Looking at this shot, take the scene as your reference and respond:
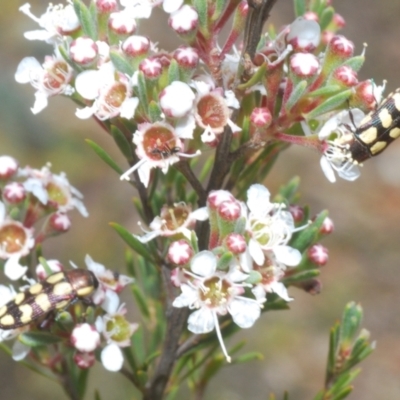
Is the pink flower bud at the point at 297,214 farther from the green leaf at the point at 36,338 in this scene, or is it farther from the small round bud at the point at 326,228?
the green leaf at the point at 36,338

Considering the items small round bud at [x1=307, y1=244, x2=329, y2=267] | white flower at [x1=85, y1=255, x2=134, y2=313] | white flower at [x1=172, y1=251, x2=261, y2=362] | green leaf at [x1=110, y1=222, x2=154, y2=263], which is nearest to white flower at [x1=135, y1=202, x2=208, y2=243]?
green leaf at [x1=110, y1=222, x2=154, y2=263]

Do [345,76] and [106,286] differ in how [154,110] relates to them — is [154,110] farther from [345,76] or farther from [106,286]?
[106,286]

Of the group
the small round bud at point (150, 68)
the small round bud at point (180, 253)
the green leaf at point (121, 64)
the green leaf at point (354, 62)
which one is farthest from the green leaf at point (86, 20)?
the green leaf at point (354, 62)

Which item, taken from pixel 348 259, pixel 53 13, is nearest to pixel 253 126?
pixel 53 13

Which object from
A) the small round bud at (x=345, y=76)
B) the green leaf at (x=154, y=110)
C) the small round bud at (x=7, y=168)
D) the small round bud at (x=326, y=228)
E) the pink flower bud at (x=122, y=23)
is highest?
the pink flower bud at (x=122, y=23)

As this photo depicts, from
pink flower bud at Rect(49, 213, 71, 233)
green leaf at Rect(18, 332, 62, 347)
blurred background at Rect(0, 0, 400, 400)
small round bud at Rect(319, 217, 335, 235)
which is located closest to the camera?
green leaf at Rect(18, 332, 62, 347)

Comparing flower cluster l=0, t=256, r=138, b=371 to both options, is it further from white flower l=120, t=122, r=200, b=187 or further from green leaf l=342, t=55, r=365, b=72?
green leaf l=342, t=55, r=365, b=72
